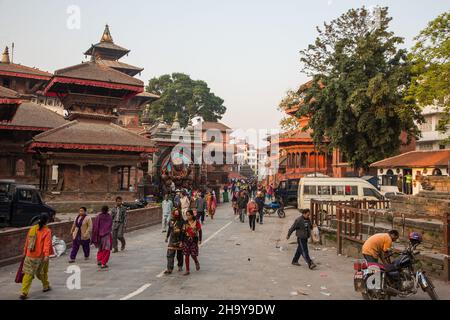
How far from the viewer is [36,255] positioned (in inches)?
324

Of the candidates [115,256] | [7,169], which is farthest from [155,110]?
[115,256]

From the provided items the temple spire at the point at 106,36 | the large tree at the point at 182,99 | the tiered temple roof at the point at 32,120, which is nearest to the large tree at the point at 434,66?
the tiered temple roof at the point at 32,120

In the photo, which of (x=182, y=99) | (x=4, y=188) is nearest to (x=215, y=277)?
(x=4, y=188)

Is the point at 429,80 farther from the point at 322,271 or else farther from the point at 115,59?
the point at 115,59

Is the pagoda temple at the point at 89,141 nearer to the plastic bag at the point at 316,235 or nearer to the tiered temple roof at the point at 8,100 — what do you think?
the tiered temple roof at the point at 8,100

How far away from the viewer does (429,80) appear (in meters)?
23.5

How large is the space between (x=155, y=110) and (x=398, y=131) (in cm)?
6290

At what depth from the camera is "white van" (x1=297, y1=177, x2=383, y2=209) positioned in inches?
982

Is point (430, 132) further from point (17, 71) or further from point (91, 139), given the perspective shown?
point (17, 71)

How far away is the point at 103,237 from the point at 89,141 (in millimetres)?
17043

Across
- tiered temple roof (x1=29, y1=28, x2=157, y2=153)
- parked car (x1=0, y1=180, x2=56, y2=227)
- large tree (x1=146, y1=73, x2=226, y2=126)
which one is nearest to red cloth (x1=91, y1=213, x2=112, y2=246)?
parked car (x1=0, y1=180, x2=56, y2=227)

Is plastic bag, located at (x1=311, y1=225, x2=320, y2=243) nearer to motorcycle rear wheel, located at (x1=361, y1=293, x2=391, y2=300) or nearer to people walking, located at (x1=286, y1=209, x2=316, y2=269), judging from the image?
people walking, located at (x1=286, y1=209, x2=316, y2=269)

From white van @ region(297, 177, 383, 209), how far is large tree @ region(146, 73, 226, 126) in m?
61.6

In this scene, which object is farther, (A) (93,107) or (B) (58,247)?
(A) (93,107)
